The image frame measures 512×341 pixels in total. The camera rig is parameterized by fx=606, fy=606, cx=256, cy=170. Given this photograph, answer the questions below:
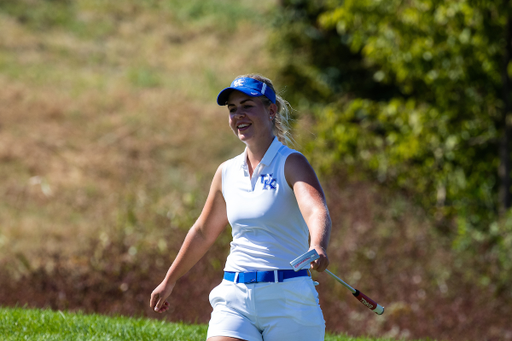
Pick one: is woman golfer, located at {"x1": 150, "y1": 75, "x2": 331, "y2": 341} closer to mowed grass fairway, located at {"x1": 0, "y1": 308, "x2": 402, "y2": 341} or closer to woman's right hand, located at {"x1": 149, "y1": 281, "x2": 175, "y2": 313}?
woman's right hand, located at {"x1": 149, "y1": 281, "x2": 175, "y2": 313}

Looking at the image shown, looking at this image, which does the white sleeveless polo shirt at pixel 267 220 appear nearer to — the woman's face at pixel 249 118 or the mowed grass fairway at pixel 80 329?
the woman's face at pixel 249 118

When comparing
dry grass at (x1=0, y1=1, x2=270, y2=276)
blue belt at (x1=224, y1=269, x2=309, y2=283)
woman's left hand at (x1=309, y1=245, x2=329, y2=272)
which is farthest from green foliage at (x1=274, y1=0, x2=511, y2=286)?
woman's left hand at (x1=309, y1=245, x2=329, y2=272)

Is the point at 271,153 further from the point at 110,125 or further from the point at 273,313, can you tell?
the point at 110,125

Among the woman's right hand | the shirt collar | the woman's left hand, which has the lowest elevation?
the woman's right hand

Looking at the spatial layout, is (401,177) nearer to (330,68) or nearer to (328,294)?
(328,294)

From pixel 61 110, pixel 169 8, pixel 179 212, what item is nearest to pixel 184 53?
pixel 169 8

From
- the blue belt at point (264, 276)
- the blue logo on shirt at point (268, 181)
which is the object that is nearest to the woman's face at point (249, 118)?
the blue logo on shirt at point (268, 181)

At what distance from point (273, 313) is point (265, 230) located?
16.1 inches

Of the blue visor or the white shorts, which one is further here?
the blue visor

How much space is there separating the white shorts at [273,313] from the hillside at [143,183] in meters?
4.24

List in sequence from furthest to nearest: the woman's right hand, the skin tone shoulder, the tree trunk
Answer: the tree trunk < the woman's right hand < the skin tone shoulder

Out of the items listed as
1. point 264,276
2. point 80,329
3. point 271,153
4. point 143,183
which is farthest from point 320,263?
point 143,183

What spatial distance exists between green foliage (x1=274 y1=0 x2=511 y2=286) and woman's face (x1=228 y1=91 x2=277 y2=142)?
5.97 m

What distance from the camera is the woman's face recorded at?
127 inches
